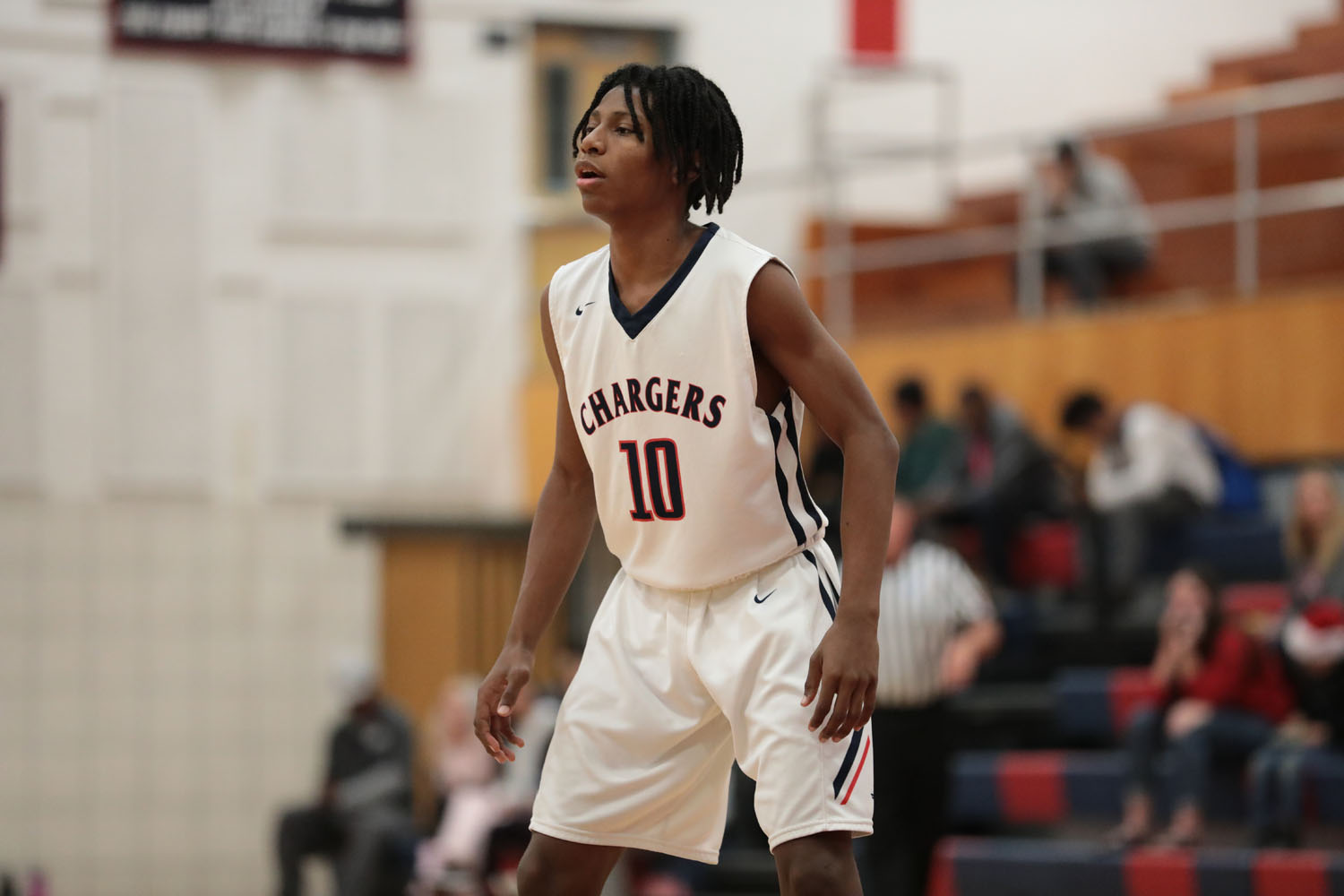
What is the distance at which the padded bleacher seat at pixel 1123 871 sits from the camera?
6781 mm

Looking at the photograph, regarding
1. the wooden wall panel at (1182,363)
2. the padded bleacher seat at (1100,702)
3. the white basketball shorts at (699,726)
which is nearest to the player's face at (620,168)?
the white basketball shorts at (699,726)

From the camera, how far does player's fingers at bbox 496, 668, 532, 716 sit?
11.4ft

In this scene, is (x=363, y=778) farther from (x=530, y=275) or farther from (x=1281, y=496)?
(x=1281, y=496)

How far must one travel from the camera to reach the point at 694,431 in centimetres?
335

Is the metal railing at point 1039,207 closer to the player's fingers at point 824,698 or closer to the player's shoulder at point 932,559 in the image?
the player's shoulder at point 932,559

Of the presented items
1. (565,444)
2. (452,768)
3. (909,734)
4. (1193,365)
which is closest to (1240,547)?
(1193,365)

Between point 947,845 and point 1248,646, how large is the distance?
1598 millimetres

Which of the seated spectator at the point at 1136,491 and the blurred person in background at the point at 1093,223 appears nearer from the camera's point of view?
the seated spectator at the point at 1136,491

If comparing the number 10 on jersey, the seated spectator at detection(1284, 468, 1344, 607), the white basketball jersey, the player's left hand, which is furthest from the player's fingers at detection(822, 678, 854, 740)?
the seated spectator at detection(1284, 468, 1344, 607)

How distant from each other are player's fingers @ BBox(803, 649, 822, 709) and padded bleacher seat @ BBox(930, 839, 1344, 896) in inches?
160

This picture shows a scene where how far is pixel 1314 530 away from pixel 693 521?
4.98m

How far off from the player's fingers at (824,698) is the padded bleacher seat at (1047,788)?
458cm

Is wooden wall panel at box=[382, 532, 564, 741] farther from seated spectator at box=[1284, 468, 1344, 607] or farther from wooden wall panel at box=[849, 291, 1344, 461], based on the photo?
seated spectator at box=[1284, 468, 1344, 607]

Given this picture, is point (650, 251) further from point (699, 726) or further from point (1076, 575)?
point (1076, 575)
